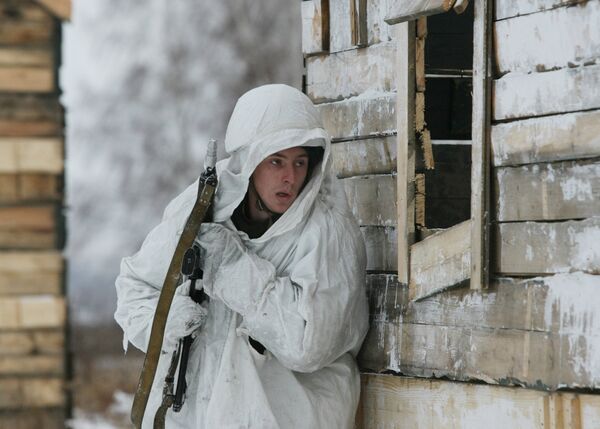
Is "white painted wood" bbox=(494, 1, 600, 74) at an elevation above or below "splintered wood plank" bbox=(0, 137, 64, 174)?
above

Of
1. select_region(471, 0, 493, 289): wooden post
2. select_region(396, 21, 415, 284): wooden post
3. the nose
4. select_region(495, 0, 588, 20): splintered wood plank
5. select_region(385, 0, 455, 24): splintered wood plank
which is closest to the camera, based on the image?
select_region(495, 0, 588, 20): splintered wood plank

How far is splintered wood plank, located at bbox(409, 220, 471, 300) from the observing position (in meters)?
3.78

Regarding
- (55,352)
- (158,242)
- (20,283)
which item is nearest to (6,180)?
(20,283)

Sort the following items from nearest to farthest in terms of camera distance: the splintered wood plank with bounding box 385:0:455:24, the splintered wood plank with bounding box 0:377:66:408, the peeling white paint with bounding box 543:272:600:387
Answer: the peeling white paint with bounding box 543:272:600:387, the splintered wood plank with bounding box 385:0:455:24, the splintered wood plank with bounding box 0:377:66:408

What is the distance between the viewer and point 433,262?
395cm

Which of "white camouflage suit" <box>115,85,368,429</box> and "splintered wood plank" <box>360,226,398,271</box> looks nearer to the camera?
"white camouflage suit" <box>115,85,368,429</box>

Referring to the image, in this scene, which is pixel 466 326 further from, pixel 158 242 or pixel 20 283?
pixel 20 283

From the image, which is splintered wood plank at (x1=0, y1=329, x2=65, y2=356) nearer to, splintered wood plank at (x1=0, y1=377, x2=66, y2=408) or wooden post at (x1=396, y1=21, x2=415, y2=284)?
splintered wood plank at (x1=0, y1=377, x2=66, y2=408)

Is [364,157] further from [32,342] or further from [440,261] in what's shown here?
[32,342]

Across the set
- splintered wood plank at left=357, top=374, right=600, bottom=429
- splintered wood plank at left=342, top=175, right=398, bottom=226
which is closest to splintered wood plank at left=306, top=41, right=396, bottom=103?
splintered wood plank at left=342, top=175, right=398, bottom=226

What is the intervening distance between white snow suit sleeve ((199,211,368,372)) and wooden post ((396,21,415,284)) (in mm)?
184

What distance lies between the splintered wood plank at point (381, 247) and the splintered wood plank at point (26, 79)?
402 cm

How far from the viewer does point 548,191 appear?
3.48m

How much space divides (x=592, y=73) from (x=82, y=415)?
936 centimetres
